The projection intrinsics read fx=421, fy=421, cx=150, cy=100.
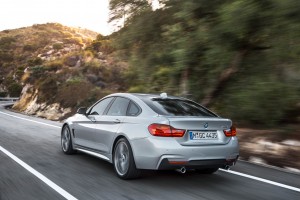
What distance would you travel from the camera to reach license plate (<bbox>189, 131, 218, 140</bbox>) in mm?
6254

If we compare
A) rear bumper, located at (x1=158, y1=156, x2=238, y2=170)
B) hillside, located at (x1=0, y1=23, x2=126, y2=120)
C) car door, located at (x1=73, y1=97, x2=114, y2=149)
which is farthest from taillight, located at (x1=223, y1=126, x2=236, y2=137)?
hillside, located at (x1=0, y1=23, x2=126, y2=120)

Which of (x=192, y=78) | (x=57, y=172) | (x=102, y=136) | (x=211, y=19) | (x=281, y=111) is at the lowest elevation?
(x=57, y=172)

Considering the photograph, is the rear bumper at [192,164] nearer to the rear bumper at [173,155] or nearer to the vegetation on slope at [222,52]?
the rear bumper at [173,155]

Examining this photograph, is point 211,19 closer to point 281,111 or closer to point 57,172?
point 281,111

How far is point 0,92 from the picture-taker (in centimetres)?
5478

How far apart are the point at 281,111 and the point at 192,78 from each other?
3865mm

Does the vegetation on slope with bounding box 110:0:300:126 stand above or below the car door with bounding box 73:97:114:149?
A: above

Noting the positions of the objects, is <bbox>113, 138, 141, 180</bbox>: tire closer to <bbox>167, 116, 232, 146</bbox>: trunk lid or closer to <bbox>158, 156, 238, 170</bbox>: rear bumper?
<bbox>158, 156, 238, 170</bbox>: rear bumper

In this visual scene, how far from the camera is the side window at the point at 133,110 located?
22.6 ft

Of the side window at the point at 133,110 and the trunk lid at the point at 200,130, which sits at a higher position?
the side window at the point at 133,110

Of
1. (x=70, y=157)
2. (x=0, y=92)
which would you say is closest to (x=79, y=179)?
(x=70, y=157)

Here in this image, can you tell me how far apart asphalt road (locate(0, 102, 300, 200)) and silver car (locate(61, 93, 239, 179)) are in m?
0.31

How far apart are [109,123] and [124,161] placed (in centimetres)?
89

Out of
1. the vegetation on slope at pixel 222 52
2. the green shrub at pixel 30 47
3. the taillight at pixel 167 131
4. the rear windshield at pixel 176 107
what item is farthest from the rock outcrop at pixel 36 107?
the green shrub at pixel 30 47
